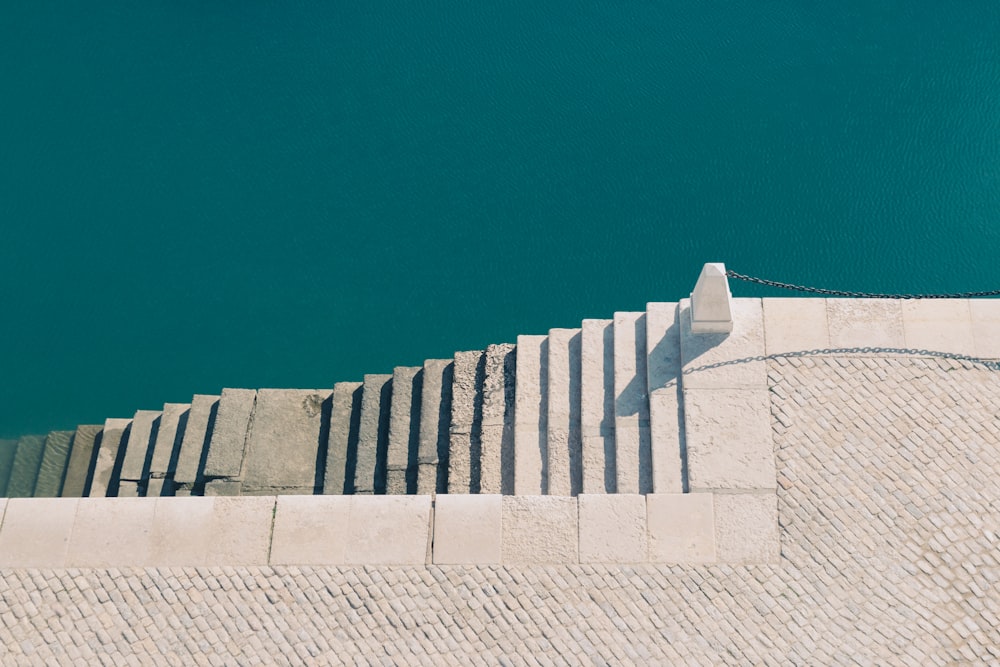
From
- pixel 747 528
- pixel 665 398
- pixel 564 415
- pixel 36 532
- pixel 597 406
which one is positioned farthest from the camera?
pixel 564 415

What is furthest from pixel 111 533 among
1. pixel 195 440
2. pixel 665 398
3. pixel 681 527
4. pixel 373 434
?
pixel 665 398

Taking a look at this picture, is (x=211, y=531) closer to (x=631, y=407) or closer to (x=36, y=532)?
(x=36, y=532)

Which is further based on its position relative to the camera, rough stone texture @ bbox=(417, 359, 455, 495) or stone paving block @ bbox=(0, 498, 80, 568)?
rough stone texture @ bbox=(417, 359, 455, 495)

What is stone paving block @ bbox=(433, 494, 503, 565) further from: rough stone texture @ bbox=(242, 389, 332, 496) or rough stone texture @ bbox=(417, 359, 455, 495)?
rough stone texture @ bbox=(242, 389, 332, 496)

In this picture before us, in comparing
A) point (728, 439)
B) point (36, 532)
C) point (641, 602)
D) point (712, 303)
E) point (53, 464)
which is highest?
point (712, 303)

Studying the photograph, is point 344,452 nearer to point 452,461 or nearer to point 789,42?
point 452,461

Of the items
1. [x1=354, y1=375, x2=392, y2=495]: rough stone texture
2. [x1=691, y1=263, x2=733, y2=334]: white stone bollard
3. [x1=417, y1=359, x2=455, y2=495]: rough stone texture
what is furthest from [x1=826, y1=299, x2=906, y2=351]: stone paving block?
[x1=354, y1=375, x2=392, y2=495]: rough stone texture
